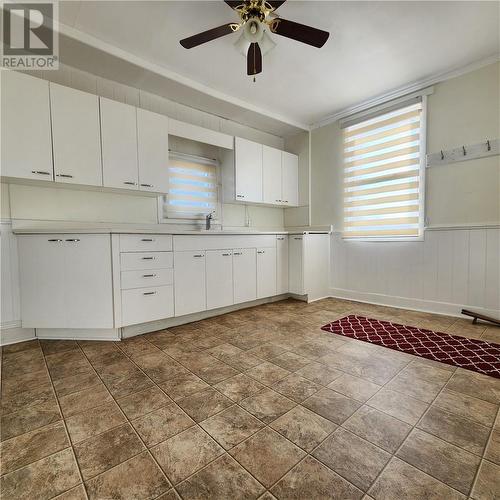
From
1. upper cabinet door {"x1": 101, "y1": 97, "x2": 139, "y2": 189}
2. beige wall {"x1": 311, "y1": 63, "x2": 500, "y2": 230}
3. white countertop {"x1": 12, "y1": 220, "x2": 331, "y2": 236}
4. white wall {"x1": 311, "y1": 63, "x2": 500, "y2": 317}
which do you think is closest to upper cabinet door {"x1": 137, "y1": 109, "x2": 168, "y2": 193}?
upper cabinet door {"x1": 101, "y1": 97, "x2": 139, "y2": 189}

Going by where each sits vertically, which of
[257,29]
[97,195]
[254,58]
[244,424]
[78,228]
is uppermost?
[257,29]

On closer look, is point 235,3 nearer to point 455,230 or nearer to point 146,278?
point 146,278

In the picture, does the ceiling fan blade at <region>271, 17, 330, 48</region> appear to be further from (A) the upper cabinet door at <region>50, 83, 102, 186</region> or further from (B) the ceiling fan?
(A) the upper cabinet door at <region>50, 83, 102, 186</region>

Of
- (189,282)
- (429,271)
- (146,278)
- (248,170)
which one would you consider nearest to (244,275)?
(189,282)

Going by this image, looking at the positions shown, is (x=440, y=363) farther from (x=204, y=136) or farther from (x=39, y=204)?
(x=39, y=204)

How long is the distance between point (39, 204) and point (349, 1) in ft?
10.2

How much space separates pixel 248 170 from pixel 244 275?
1.53 metres

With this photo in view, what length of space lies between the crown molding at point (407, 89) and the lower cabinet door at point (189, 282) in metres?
2.85

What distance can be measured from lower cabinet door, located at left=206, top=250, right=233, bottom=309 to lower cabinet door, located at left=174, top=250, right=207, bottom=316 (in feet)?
0.25

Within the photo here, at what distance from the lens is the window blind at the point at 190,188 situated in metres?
3.45

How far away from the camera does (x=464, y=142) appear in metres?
2.92

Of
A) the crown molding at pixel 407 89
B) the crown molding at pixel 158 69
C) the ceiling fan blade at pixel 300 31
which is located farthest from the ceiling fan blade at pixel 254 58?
the crown molding at pixel 407 89

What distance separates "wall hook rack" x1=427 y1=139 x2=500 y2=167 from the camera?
2742 millimetres

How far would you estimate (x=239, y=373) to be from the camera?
182cm
